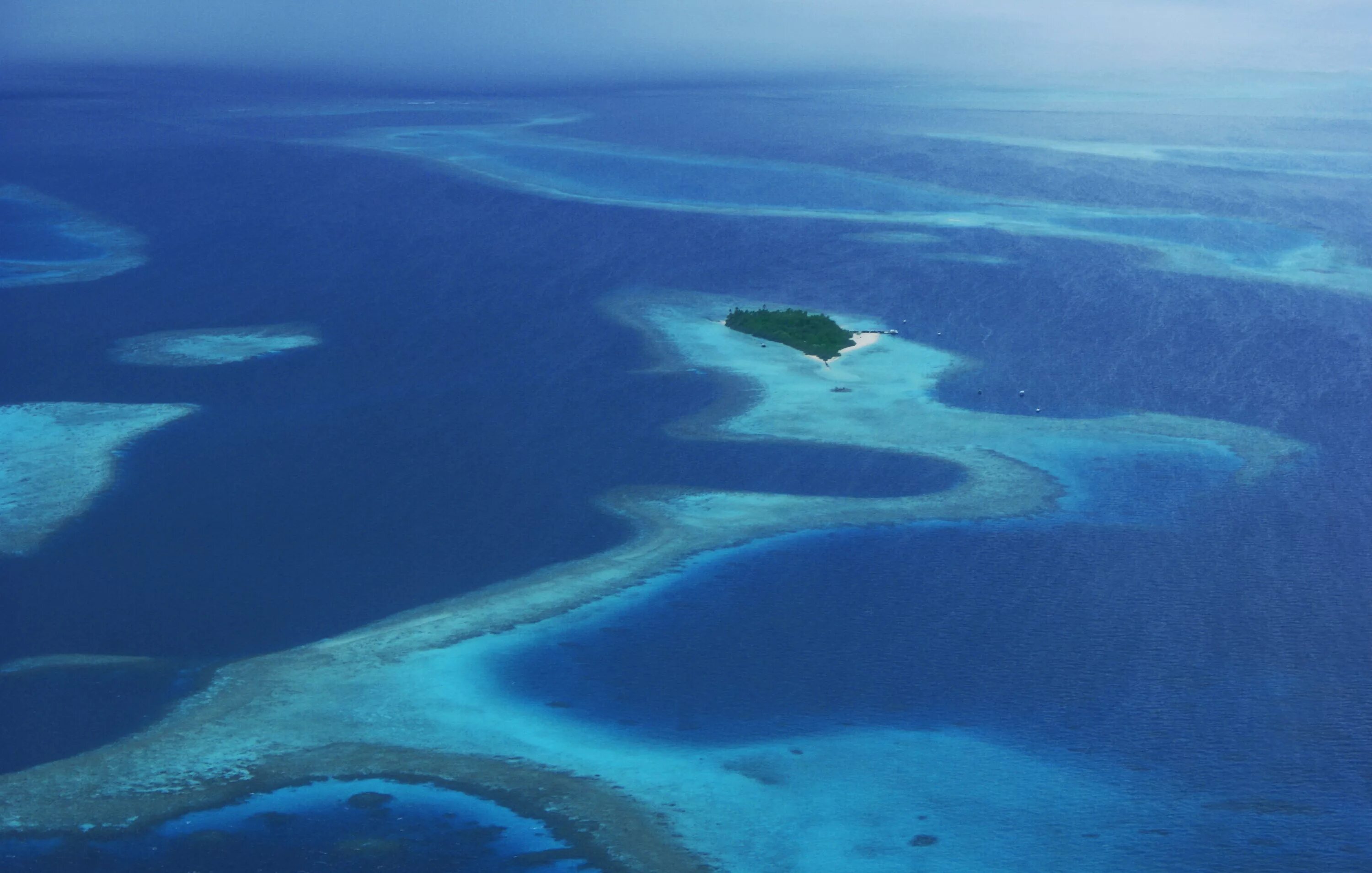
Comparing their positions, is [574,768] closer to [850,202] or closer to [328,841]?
[328,841]

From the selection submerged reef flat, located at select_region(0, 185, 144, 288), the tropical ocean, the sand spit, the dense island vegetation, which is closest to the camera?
the tropical ocean

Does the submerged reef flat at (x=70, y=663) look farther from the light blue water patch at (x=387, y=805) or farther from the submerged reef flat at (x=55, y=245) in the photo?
the submerged reef flat at (x=55, y=245)

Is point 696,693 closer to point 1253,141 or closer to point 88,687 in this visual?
point 88,687

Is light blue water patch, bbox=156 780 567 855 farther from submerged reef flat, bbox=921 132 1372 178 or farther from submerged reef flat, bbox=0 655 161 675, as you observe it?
submerged reef flat, bbox=921 132 1372 178

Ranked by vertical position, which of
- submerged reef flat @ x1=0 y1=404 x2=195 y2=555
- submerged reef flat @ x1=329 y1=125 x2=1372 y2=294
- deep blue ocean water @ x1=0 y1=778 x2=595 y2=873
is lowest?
deep blue ocean water @ x1=0 y1=778 x2=595 y2=873

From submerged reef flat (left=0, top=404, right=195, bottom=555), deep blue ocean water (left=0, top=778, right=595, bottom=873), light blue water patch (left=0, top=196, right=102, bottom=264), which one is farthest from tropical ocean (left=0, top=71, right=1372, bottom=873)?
submerged reef flat (left=0, top=404, right=195, bottom=555)

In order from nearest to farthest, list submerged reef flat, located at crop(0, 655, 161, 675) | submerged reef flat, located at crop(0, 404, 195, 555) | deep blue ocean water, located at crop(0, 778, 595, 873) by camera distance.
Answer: deep blue ocean water, located at crop(0, 778, 595, 873) → submerged reef flat, located at crop(0, 655, 161, 675) → submerged reef flat, located at crop(0, 404, 195, 555)

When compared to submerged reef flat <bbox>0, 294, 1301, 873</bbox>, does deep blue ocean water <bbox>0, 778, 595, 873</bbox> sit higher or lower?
lower
